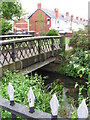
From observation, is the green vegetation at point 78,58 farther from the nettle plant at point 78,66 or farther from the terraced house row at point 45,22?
the terraced house row at point 45,22

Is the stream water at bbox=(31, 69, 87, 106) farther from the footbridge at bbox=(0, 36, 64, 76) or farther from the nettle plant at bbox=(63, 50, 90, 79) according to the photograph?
the footbridge at bbox=(0, 36, 64, 76)

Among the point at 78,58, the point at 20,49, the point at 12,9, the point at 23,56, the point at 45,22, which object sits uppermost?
the point at 45,22

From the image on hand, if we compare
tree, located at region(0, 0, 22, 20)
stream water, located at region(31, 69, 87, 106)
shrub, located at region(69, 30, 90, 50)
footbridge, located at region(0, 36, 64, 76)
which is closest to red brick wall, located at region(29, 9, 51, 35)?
tree, located at region(0, 0, 22, 20)

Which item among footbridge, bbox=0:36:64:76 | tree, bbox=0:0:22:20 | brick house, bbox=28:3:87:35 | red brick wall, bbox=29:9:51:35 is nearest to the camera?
footbridge, bbox=0:36:64:76

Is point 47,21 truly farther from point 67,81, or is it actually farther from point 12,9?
point 67,81

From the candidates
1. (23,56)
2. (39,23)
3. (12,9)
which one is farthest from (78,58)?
(39,23)

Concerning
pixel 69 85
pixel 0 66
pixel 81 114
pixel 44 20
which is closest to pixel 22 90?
pixel 0 66

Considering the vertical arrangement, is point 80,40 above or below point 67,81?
above

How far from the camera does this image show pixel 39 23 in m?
14.0

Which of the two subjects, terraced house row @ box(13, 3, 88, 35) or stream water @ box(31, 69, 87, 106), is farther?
terraced house row @ box(13, 3, 88, 35)

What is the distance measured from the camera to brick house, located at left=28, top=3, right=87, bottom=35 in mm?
14031

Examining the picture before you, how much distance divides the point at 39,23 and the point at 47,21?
1.64 meters

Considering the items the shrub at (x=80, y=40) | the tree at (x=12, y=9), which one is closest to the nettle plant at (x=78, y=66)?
the shrub at (x=80, y=40)

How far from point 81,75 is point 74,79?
0.34 m
